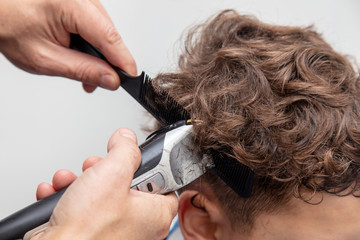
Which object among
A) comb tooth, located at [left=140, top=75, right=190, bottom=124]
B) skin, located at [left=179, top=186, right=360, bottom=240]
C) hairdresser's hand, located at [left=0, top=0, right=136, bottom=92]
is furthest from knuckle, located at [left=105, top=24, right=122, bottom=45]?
skin, located at [left=179, top=186, right=360, bottom=240]

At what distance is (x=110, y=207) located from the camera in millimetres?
542

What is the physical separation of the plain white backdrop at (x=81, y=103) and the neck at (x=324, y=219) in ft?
2.27

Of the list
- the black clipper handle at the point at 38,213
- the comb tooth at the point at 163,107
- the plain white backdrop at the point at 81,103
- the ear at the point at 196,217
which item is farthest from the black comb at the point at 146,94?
the plain white backdrop at the point at 81,103

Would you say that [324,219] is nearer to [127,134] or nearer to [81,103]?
[127,134]

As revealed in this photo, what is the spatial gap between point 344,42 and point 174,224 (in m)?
1.04

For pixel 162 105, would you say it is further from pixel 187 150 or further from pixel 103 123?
pixel 103 123

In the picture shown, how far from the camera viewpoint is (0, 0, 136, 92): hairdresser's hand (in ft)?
2.23

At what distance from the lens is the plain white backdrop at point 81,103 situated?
3.88 ft

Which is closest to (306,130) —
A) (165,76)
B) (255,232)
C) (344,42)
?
(255,232)

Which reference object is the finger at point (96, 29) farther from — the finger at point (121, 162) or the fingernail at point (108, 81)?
the finger at point (121, 162)

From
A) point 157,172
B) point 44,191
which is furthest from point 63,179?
point 157,172

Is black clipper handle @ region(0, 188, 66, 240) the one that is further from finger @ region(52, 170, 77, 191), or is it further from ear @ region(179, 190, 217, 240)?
ear @ region(179, 190, 217, 240)

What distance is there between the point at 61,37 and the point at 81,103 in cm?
56

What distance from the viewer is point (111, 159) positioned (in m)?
0.57
